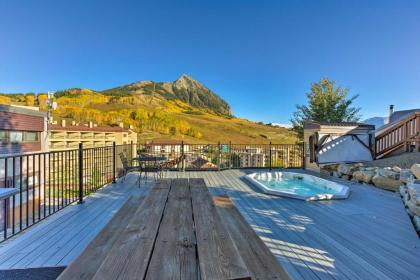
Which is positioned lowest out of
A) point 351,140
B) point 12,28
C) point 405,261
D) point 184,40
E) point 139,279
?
point 405,261

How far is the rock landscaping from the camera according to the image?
10.9 feet

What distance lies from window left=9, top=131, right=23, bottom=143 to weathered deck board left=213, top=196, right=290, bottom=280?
1549 centimetres

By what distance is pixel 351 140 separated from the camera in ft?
26.9

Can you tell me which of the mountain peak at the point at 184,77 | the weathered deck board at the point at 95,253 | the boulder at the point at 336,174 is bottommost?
the boulder at the point at 336,174

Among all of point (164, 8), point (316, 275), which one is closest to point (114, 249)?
point (316, 275)

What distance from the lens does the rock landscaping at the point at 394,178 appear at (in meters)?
3.32

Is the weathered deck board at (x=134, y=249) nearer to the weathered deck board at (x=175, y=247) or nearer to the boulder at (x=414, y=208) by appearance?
the weathered deck board at (x=175, y=247)

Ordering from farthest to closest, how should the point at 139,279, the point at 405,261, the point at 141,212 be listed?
the point at 405,261, the point at 141,212, the point at 139,279

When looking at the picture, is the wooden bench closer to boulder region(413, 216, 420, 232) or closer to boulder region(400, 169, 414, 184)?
boulder region(413, 216, 420, 232)

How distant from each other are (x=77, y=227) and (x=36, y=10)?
1533 cm

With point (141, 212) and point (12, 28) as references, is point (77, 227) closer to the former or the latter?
point (141, 212)

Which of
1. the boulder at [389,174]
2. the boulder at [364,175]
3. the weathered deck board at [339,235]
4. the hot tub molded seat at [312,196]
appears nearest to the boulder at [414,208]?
the weathered deck board at [339,235]

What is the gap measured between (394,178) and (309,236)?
3854 mm

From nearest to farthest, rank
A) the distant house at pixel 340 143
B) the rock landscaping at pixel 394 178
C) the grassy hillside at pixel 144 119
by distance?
the rock landscaping at pixel 394 178
the distant house at pixel 340 143
the grassy hillside at pixel 144 119
